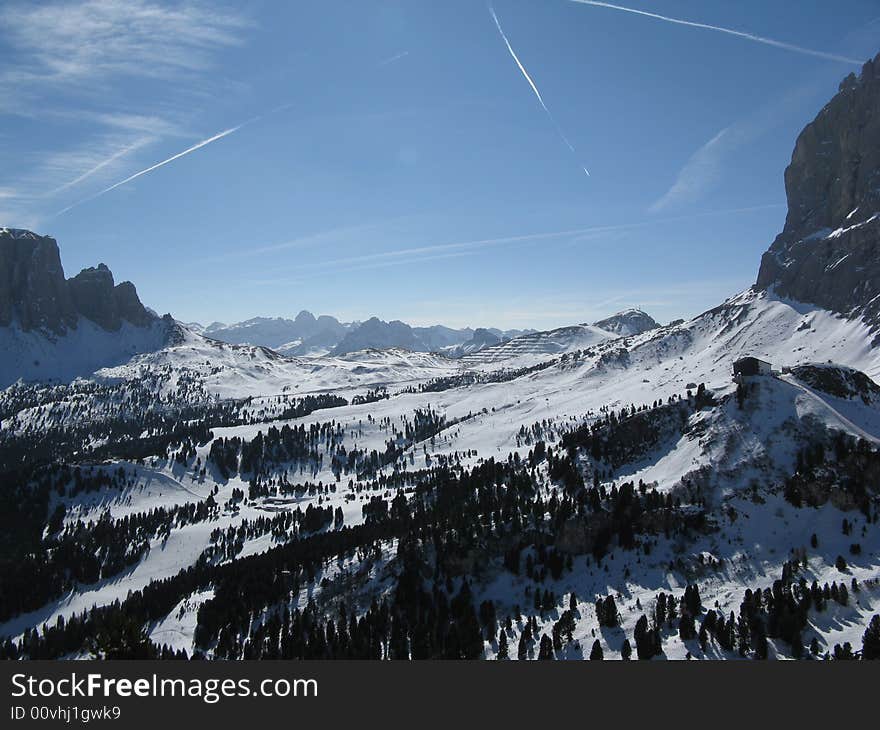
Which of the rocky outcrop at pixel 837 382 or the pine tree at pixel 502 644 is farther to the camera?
the rocky outcrop at pixel 837 382

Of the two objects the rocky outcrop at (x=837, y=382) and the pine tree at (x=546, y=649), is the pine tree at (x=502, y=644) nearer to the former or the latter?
the pine tree at (x=546, y=649)

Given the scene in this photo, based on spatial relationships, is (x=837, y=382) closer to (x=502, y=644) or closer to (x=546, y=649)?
(x=546, y=649)

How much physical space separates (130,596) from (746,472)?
18105 cm

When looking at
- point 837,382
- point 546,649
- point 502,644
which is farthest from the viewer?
point 837,382

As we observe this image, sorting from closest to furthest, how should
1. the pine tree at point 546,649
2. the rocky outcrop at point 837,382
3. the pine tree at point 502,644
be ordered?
the pine tree at point 546,649, the pine tree at point 502,644, the rocky outcrop at point 837,382

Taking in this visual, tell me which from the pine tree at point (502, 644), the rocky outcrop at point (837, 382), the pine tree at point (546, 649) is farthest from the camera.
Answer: the rocky outcrop at point (837, 382)

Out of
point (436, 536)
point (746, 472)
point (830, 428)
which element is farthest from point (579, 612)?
point (830, 428)

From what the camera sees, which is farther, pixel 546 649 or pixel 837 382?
pixel 837 382

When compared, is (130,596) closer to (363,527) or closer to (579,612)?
(363,527)

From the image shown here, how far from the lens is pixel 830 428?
140750mm

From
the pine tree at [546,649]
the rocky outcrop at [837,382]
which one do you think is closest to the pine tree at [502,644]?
the pine tree at [546,649]

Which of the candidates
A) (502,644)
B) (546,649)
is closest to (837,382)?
(546,649)

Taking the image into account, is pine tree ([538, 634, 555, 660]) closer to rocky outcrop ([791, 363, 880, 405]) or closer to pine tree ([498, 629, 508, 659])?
pine tree ([498, 629, 508, 659])

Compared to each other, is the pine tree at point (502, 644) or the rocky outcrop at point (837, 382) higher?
the rocky outcrop at point (837, 382)
